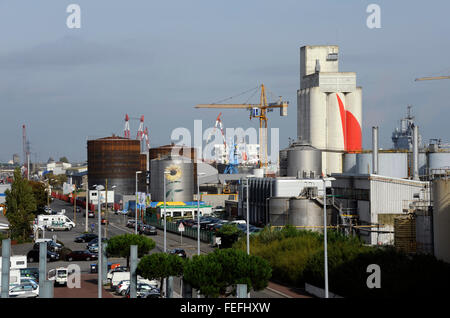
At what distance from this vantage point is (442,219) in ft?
129

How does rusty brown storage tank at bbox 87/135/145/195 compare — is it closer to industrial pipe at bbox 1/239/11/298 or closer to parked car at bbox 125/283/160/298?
parked car at bbox 125/283/160/298

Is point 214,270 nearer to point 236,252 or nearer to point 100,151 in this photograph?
point 236,252

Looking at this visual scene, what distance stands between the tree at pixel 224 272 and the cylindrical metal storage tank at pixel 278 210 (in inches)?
1801

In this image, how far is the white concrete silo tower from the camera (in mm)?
119438

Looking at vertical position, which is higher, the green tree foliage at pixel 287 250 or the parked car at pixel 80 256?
the green tree foliage at pixel 287 250

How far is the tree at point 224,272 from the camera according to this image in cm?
3116

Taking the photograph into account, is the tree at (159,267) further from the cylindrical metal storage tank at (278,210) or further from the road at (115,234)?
the cylindrical metal storage tank at (278,210)

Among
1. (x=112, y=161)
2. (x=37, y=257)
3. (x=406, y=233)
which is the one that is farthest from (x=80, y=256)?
(x=112, y=161)

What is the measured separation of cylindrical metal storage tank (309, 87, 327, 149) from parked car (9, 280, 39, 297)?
3274 inches

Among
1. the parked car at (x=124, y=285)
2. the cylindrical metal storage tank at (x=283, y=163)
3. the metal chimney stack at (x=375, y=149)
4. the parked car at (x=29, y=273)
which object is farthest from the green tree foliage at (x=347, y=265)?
the cylindrical metal storage tank at (x=283, y=163)

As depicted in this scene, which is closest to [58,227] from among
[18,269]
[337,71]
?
[18,269]

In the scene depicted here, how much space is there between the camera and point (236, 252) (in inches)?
1273

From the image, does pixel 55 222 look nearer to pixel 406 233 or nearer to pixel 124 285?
pixel 124 285
